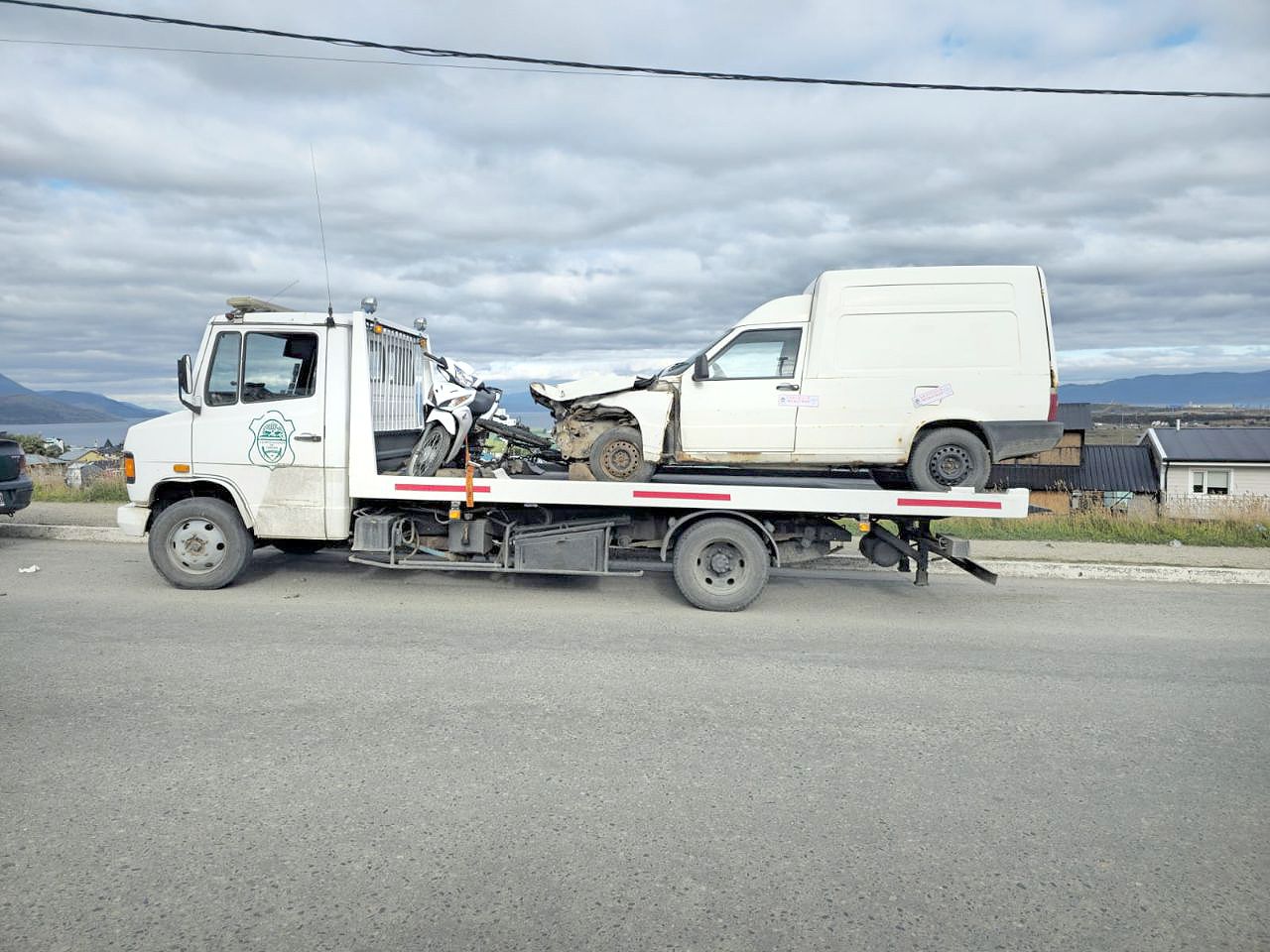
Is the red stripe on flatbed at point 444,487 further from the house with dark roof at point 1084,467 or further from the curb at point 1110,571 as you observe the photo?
the house with dark roof at point 1084,467

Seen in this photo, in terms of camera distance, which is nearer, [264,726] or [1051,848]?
[1051,848]

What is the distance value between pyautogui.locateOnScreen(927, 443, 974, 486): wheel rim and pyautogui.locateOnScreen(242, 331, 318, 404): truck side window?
18.3 feet

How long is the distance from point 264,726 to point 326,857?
1481mm

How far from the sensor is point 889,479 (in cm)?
859

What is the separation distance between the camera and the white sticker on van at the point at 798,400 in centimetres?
780

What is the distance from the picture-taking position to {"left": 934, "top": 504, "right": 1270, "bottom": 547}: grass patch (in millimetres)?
11758

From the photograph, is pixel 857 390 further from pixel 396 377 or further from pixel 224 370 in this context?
pixel 224 370

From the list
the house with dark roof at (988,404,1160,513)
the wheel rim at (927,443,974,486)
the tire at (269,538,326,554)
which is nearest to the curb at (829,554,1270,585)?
the wheel rim at (927,443,974,486)

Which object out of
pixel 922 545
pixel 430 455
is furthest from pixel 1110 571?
pixel 430 455

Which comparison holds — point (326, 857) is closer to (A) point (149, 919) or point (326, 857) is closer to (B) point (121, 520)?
(A) point (149, 919)

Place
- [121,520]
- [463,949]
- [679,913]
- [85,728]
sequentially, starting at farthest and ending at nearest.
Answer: [121,520]
[85,728]
[679,913]
[463,949]

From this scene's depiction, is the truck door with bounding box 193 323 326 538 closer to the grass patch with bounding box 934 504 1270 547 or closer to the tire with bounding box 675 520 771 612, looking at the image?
the tire with bounding box 675 520 771 612

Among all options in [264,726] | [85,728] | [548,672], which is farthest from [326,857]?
[548,672]

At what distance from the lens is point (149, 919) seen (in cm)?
289
